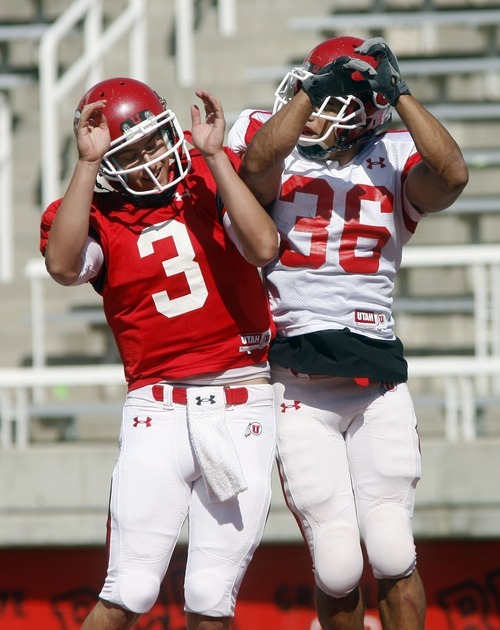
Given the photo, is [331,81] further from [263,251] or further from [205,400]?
[205,400]

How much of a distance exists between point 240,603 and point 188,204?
2.25 m

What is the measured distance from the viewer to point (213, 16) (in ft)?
30.2

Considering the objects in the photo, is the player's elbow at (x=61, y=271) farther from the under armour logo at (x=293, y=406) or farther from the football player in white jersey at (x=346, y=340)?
the under armour logo at (x=293, y=406)

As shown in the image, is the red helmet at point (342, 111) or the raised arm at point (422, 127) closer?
the raised arm at point (422, 127)

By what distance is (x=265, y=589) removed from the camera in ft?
17.3

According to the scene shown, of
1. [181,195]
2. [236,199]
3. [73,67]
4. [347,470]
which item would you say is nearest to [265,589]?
[347,470]

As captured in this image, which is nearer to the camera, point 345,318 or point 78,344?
point 345,318

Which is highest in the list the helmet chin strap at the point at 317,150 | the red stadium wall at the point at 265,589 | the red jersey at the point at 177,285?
the helmet chin strap at the point at 317,150

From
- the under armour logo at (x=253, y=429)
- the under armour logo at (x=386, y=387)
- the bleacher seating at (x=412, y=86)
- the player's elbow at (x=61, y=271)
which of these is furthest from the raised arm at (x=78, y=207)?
the bleacher seating at (x=412, y=86)

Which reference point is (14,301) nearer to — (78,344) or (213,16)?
(78,344)

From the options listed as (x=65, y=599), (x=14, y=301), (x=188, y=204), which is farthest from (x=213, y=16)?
(x=188, y=204)

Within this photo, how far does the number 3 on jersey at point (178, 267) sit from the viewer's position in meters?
3.60

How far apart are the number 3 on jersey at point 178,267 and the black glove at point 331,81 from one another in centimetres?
54

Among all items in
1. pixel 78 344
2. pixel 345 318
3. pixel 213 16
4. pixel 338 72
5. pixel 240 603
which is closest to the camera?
pixel 338 72
